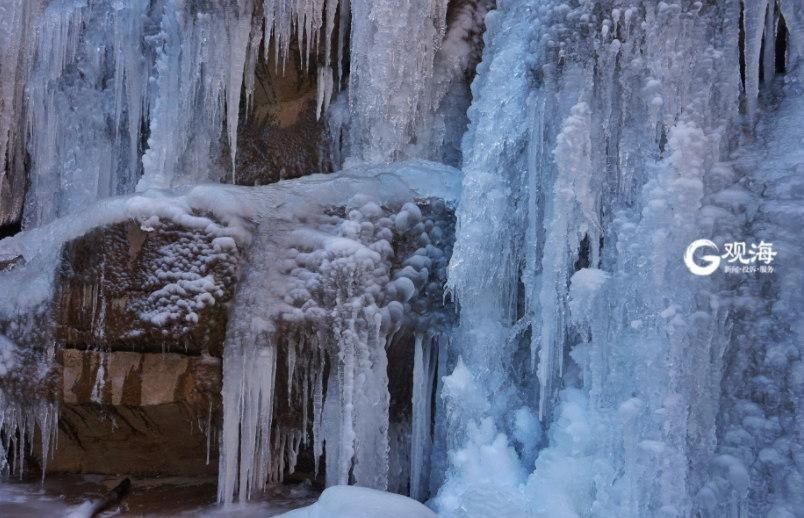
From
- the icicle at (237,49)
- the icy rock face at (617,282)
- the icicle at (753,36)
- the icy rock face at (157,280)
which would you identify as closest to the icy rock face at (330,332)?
the icy rock face at (157,280)

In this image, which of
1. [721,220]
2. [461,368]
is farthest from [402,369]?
[721,220]

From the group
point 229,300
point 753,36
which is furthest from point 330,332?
point 753,36

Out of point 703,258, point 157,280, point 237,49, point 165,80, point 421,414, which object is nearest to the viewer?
point 703,258

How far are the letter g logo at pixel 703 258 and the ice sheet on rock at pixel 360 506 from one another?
1.63 metres

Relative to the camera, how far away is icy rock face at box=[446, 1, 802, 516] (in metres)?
3.24

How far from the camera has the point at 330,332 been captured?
13.9 ft

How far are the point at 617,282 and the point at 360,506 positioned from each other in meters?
1.60

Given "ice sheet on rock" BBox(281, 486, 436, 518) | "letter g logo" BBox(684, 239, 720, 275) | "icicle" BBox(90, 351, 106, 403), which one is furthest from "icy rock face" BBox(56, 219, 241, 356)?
"letter g logo" BBox(684, 239, 720, 275)

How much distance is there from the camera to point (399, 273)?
14.6 ft

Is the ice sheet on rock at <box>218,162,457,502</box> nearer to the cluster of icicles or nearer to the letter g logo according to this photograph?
the cluster of icicles

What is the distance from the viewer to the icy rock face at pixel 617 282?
10.6ft

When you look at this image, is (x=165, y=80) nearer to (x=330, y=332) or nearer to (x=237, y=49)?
(x=237, y=49)

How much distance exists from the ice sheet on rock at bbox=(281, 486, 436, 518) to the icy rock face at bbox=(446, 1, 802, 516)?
31 centimetres

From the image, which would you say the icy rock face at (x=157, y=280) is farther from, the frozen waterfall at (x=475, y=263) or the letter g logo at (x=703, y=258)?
the letter g logo at (x=703, y=258)
